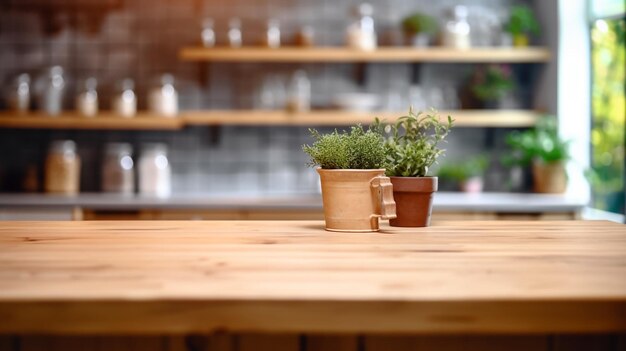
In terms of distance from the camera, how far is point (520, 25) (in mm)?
4355

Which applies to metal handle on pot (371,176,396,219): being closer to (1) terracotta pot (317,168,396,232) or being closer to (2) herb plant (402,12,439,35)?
(1) terracotta pot (317,168,396,232)

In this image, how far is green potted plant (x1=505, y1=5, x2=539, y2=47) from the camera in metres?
4.35

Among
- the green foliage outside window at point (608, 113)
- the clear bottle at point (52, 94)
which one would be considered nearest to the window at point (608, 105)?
the green foliage outside window at point (608, 113)

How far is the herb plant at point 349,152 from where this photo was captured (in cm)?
175

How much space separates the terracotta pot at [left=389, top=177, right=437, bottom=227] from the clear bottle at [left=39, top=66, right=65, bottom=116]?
2916 millimetres

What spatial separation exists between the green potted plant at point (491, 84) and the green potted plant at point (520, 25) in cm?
17

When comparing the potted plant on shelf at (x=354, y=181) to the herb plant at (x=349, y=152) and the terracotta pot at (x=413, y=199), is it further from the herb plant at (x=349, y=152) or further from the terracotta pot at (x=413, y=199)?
the terracotta pot at (x=413, y=199)

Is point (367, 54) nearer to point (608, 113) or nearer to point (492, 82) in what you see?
point (492, 82)

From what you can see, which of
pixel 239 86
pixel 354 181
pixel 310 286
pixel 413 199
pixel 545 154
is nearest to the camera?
pixel 310 286

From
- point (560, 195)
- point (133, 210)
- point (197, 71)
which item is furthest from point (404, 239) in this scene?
point (197, 71)

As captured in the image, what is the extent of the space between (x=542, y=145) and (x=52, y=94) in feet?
8.63

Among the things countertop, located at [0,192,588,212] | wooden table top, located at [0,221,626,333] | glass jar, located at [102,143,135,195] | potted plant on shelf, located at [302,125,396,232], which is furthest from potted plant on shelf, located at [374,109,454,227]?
glass jar, located at [102,143,135,195]

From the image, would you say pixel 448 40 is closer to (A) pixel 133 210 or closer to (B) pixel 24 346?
(A) pixel 133 210

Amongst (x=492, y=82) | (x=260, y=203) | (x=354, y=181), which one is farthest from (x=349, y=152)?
(x=492, y=82)
